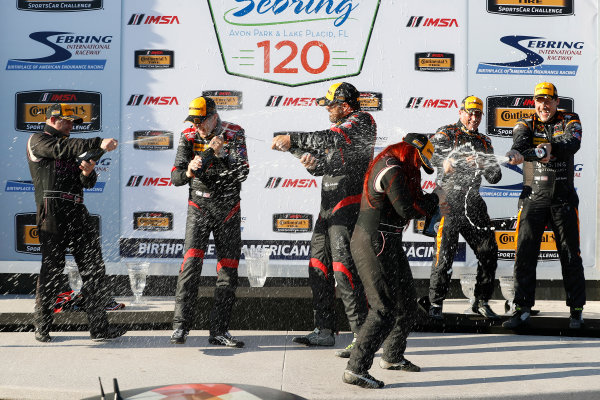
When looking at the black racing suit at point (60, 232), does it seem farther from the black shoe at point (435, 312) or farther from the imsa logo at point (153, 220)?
the black shoe at point (435, 312)

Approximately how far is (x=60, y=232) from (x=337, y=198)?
2.21 metres

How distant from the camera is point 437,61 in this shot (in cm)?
776

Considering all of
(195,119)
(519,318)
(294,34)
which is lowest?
(519,318)

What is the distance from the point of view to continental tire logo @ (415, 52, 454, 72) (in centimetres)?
776

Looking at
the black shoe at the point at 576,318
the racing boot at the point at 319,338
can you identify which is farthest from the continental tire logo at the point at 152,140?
the black shoe at the point at 576,318

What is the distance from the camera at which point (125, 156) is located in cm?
787

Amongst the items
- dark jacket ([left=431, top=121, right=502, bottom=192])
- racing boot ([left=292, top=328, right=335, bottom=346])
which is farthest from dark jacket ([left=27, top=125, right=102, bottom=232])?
dark jacket ([left=431, top=121, right=502, bottom=192])

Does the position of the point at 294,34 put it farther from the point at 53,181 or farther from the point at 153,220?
the point at 53,181

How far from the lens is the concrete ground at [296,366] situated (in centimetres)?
446

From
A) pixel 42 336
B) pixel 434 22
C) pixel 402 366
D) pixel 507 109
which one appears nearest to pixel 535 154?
pixel 507 109

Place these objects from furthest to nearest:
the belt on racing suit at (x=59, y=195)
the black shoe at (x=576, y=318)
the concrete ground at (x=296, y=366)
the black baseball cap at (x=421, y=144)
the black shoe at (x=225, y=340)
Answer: the black shoe at (x=576, y=318) → the belt on racing suit at (x=59, y=195) → the black shoe at (x=225, y=340) → the black baseball cap at (x=421, y=144) → the concrete ground at (x=296, y=366)

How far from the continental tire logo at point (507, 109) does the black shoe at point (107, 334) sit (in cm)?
439

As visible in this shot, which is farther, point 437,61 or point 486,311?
point 437,61

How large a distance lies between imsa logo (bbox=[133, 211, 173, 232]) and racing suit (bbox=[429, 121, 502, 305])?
303 cm
